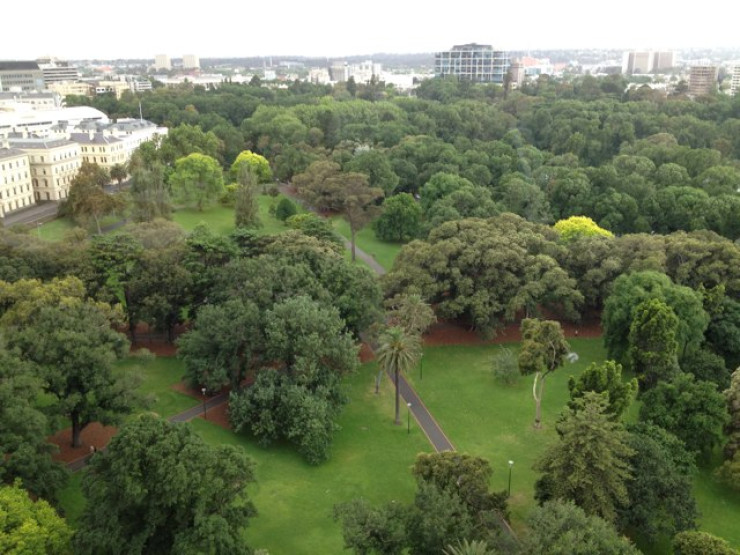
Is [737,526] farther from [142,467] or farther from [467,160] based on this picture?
[467,160]

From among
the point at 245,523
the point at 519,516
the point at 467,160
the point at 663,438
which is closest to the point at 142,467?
the point at 245,523

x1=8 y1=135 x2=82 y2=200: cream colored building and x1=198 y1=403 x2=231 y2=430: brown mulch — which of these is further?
x1=8 y1=135 x2=82 y2=200: cream colored building

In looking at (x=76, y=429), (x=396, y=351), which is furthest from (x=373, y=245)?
(x=76, y=429)

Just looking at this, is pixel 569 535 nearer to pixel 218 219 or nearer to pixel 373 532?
pixel 373 532

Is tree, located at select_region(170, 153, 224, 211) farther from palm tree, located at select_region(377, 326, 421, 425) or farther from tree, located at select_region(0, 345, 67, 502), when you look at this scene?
tree, located at select_region(0, 345, 67, 502)

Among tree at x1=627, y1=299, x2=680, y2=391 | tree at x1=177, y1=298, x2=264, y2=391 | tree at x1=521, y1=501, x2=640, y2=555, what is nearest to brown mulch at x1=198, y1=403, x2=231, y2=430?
tree at x1=177, y1=298, x2=264, y2=391

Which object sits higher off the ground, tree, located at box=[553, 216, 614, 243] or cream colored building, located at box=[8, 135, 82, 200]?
cream colored building, located at box=[8, 135, 82, 200]

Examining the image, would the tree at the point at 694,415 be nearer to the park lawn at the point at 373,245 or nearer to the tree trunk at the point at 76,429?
the tree trunk at the point at 76,429
